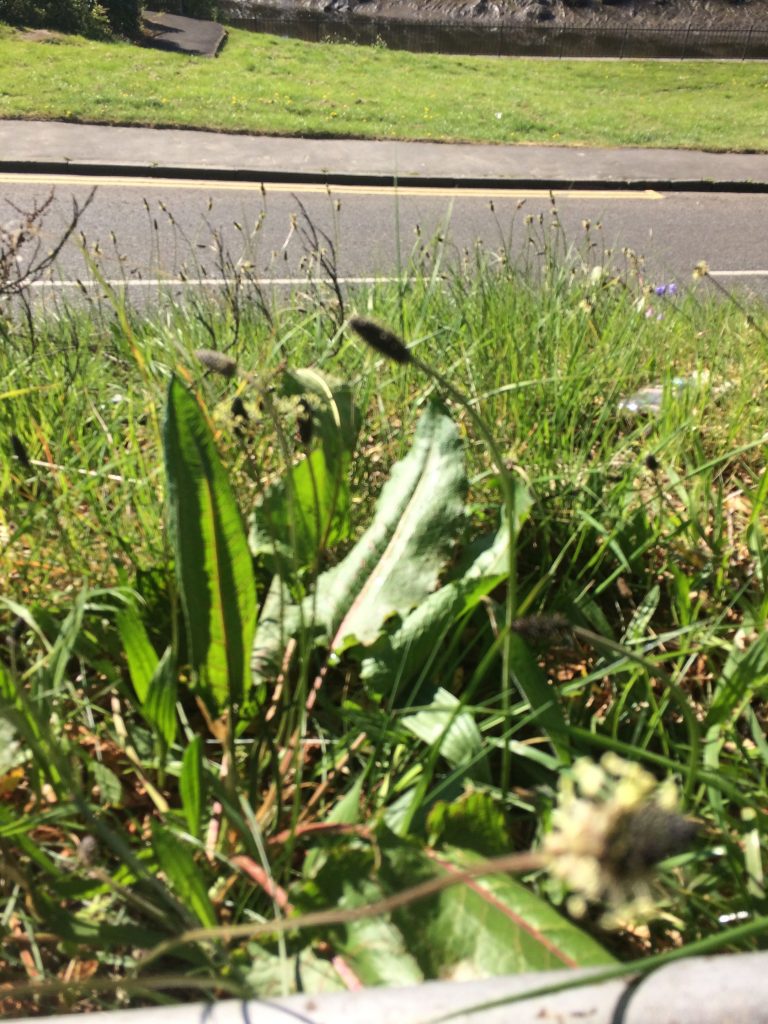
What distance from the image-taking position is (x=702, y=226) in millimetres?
11625

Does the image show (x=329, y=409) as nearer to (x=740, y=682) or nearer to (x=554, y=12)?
(x=740, y=682)

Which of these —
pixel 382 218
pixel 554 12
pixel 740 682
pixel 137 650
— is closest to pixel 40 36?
pixel 382 218

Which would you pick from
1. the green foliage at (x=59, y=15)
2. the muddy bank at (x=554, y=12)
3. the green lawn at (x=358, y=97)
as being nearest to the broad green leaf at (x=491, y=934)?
the green lawn at (x=358, y=97)

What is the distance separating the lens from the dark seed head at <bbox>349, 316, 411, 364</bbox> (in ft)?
3.55

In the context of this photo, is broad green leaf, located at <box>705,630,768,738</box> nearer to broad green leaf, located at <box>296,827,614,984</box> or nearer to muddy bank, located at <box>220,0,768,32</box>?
broad green leaf, located at <box>296,827,614,984</box>

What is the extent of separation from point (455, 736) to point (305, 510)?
0.62m

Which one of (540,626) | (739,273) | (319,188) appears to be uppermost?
(319,188)

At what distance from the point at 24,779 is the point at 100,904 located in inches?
14.0

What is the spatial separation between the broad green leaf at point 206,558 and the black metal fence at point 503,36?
28208mm

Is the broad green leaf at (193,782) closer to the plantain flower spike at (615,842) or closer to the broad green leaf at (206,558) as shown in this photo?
the broad green leaf at (206,558)

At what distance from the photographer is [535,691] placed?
144 centimetres

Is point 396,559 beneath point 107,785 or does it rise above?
above

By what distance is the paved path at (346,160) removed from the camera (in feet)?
39.3

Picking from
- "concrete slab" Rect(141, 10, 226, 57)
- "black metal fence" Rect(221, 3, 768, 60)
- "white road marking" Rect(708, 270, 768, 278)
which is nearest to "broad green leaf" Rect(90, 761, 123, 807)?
"white road marking" Rect(708, 270, 768, 278)
